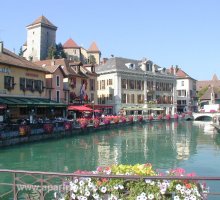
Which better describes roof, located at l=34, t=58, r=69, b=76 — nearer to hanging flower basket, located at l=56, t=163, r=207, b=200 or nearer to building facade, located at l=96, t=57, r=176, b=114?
building facade, located at l=96, t=57, r=176, b=114

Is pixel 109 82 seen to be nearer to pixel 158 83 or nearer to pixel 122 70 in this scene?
pixel 122 70

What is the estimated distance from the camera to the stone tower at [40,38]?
10994cm

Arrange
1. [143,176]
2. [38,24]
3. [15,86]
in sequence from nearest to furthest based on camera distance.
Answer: [143,176], [15,86], [38,24]

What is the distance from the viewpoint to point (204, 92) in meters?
132

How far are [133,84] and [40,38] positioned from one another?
127 ft

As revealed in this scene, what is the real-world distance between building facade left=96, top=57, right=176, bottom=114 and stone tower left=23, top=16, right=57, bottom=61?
102 feet

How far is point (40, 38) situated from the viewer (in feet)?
359

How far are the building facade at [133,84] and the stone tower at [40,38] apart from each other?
3100cm

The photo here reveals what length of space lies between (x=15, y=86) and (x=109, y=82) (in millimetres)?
39577

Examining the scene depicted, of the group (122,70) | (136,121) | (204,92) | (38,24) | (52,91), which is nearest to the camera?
(52,91)

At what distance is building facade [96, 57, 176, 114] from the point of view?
81375mm

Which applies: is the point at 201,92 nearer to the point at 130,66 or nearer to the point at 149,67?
the point at 149,67

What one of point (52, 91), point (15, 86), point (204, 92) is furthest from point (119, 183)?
point (204, 92)

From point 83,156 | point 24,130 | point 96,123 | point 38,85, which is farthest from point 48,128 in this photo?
point 96,123
